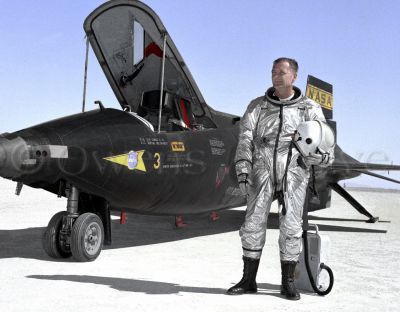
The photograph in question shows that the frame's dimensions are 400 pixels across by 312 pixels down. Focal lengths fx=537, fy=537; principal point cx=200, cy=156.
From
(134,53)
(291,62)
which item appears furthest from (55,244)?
(291,62)

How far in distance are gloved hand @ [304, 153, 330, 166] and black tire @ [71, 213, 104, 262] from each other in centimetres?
328

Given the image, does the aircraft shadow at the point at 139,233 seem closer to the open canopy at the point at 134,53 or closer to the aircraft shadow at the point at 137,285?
the aircraft shadow at the point at 137,285

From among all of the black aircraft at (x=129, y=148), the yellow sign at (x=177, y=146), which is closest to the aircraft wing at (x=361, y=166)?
the black aircraft at (x=129, y=148)

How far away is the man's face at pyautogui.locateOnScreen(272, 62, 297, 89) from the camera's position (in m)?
5.21

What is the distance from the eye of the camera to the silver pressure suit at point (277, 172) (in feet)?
16.8

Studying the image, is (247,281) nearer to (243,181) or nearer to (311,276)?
(311,276)

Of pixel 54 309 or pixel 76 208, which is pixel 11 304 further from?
pixel 76 208

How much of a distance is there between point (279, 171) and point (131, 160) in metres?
2.85

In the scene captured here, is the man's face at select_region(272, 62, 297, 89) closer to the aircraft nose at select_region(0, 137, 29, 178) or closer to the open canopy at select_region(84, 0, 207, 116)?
the aircraft nose at select_region(0, 137, 29, 178)

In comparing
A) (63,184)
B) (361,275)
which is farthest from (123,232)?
(361,275)

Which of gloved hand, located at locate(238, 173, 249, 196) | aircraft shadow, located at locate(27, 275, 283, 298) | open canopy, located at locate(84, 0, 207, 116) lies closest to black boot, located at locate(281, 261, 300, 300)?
aircraft shadow, located at locate(27, 275, 283, 298)

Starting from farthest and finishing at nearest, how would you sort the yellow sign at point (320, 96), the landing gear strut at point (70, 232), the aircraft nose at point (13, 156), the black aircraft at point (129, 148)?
the yellow sign at point (320, 96)
the landing gear strut at point (70, 232)
the black aircraft at point (129, 148)
the aircraft nose at point (13, 156)

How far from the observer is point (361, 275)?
21.7 feet

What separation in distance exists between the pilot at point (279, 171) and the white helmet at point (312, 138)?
0.22 ft
